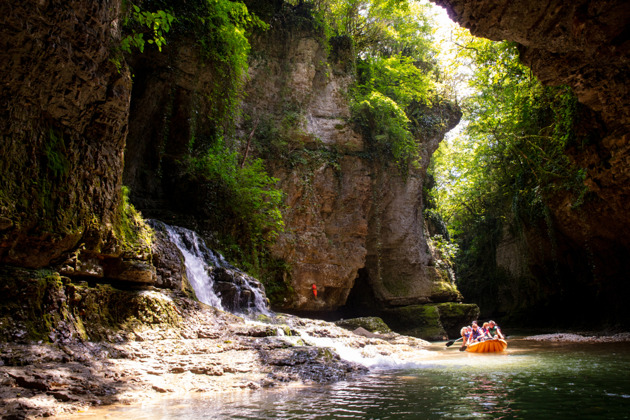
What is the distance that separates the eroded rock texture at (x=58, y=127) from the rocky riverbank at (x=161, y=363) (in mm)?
1359

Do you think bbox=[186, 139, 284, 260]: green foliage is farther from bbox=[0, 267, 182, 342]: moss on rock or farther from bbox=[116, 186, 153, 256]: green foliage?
bbox=[0, 267, 182, 342]: moss on rock

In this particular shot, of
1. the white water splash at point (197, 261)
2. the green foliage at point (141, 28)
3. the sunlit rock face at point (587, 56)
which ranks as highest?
the green foliage at point (141, 28)

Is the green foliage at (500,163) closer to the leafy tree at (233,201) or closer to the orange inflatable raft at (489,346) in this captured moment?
the orange inflatable raft at (489,346)

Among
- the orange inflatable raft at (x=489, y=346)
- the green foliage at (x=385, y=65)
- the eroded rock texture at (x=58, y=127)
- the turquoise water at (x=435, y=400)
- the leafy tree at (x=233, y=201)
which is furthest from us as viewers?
the green foliage at (x=385, y=65)

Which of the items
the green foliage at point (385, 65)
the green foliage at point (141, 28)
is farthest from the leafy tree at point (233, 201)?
the green foliage at point (385, 65)

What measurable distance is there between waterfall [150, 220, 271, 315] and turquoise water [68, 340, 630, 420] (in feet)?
13.6

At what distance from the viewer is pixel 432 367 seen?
7547 mm

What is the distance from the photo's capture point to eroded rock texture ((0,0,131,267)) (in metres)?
5.02

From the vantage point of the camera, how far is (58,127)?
583 centimetres

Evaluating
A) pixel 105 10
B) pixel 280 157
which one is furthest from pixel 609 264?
pixel 105 10

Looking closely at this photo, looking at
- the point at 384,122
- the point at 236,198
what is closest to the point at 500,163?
the point at 384,122

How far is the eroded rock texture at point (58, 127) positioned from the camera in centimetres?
502

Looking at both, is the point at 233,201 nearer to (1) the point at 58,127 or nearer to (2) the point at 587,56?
(1) the point at 58,127

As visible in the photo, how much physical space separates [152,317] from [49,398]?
2.58m
